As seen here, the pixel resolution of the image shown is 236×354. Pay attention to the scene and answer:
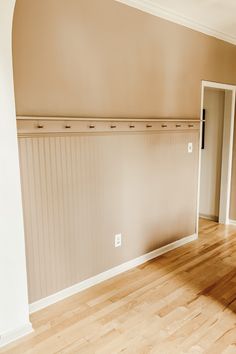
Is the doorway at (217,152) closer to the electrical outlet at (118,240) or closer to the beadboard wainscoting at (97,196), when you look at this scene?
the beadboard wainscoting at (97,196)

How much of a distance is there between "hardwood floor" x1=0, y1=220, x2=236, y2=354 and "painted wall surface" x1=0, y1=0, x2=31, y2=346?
0.19m

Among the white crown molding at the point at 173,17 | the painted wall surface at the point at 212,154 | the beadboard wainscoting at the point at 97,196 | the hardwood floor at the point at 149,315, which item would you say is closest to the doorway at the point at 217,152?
the painted wall surface at the point at 212,154

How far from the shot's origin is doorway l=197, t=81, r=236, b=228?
4059 mm

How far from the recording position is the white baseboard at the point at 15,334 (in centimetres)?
195

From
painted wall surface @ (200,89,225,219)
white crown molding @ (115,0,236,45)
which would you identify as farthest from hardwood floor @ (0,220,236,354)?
Answer: white crown molding @ (115,0,236,45)

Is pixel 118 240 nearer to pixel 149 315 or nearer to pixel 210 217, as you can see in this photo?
pixel 149 315

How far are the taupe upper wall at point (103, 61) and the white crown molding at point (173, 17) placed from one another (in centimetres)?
5

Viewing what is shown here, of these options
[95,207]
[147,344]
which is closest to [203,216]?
[95,207]

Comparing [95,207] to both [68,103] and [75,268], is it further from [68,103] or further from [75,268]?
[68,103]

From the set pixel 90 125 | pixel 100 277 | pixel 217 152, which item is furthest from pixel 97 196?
pixel 217 152

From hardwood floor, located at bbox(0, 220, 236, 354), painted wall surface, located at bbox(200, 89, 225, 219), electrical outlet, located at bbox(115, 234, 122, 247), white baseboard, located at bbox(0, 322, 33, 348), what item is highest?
painted wall surface, located at bbox(200, 89, 225, 219)

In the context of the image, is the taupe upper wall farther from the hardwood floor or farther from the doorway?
the hardwood floor

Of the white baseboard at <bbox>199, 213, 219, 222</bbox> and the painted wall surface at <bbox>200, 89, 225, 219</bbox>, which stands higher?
the painted wall surface at <bbox>200, 89, 225, 219</bbox>

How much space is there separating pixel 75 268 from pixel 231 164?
2.75m
